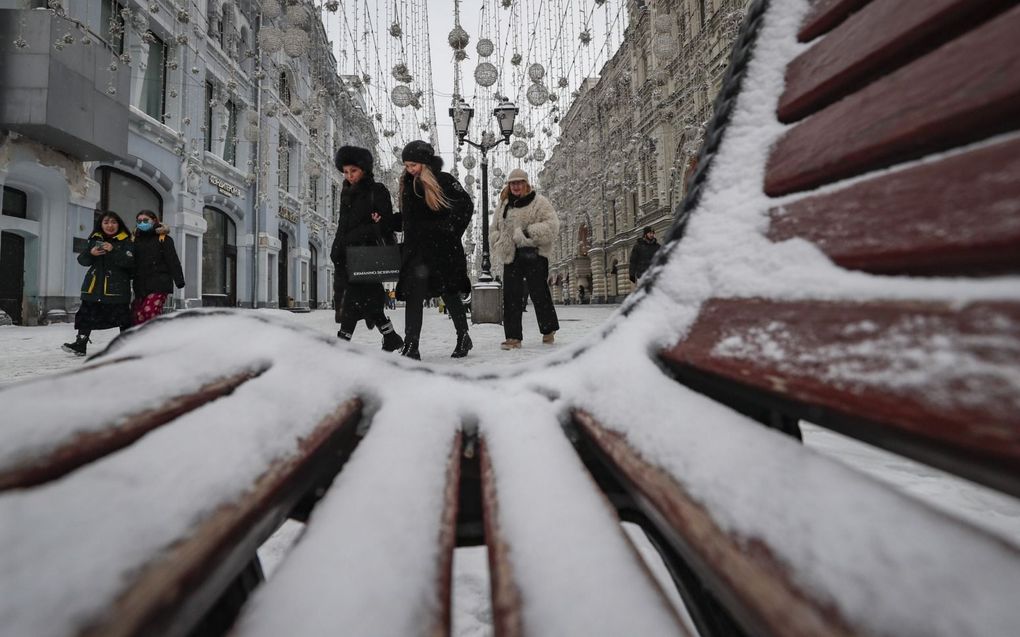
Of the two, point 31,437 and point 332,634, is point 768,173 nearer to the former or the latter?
point 332,634

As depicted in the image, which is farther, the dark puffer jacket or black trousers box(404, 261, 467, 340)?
the dark puffer jacket

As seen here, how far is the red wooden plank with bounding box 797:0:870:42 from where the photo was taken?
0.67 metres

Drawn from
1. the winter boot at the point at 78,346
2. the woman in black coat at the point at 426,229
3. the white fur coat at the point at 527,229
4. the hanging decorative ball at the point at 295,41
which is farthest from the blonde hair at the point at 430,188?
the winter boot at the point at 78,346

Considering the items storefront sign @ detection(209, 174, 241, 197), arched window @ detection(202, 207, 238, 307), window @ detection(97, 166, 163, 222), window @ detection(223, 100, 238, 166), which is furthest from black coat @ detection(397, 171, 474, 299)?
window @ detection(223, 100, 238, 166)

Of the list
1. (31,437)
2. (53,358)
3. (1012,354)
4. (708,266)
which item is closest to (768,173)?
(708,266)

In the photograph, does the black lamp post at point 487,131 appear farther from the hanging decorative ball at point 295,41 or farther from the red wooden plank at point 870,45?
the red wooden plank at point 870,45

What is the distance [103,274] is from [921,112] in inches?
244

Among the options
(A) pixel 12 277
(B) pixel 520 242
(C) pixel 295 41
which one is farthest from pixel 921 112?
(A) pixel 12 277

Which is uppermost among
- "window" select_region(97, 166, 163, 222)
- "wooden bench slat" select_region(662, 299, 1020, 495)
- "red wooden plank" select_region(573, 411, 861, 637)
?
"window" select_region(97, 166, 163, 222)

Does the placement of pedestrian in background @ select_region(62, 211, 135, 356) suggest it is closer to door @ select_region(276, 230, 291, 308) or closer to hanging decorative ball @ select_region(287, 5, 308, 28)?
hanging decorative ball @ select_region(287, 5, 308, 28)

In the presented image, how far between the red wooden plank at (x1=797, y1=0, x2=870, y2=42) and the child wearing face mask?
554 centimetres

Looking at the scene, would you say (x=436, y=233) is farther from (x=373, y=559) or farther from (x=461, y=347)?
(x=373, y=559)

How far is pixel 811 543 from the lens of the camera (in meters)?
0.33

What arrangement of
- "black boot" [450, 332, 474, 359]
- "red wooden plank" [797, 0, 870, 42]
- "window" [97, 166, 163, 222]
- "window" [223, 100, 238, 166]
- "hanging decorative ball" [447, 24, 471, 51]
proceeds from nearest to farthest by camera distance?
"red wooden plank" [797, 0, 870, 42], "black boot" [450, 332, 474, 359], "hanging decorative ball" [447, 24, 471, 51], "window" [97, 166, 163, 222], "window" [223, 100, 238, 166]
